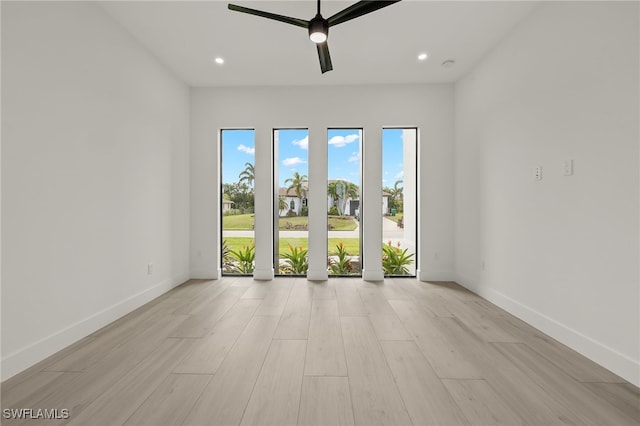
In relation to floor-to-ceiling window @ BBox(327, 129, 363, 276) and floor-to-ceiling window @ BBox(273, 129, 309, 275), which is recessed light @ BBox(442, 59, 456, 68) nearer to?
floor-to-ceiling window @ BBox(327, 129, 363, 276)

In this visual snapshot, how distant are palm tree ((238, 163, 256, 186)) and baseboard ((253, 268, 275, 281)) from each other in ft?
4.34

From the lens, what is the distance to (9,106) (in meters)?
1.76

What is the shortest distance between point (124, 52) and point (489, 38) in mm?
3747

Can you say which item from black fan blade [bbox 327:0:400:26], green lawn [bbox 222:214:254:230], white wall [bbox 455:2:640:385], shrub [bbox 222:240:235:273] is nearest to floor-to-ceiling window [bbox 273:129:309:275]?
green lawn [bbox 222:214:254:230]

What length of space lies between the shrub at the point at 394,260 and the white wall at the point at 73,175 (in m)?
3.08

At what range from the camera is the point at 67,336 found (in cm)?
212

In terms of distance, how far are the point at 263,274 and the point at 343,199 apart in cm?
164

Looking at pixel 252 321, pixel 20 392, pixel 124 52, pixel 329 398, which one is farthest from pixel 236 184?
pixel 329 398

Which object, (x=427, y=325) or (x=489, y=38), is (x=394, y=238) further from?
(x=489, y=38)

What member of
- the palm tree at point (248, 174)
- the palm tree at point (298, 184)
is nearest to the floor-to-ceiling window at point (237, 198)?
the palm tree at point (248, 174)

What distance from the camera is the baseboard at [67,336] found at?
1.75m

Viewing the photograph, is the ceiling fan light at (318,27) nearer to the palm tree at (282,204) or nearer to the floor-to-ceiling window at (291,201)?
the floor-to-ceiling window at (291,201)

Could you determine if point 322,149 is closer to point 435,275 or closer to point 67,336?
point 435,275

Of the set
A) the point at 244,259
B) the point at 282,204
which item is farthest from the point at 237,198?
the point at 244,259
